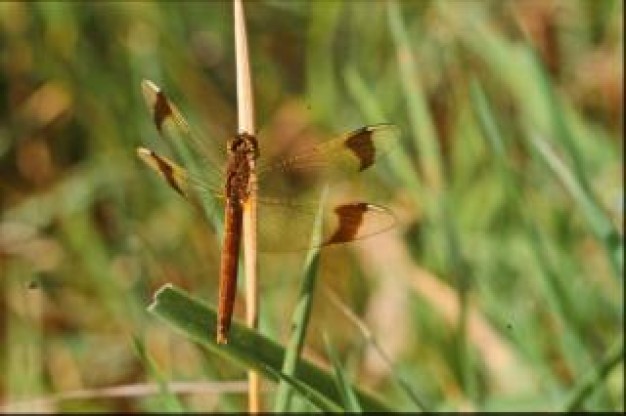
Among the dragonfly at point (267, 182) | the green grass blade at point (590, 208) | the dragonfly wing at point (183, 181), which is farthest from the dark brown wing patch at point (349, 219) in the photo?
the green grass blade at point (590, 208)

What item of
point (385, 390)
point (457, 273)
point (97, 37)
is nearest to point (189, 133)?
point (457, 273)

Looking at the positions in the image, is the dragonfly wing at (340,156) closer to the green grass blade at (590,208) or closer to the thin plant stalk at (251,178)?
the thin plant stalk at (251,178)

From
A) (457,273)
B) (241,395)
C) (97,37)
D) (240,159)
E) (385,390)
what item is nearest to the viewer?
(240,159)

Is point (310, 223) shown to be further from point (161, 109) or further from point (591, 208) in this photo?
point (591, 208)

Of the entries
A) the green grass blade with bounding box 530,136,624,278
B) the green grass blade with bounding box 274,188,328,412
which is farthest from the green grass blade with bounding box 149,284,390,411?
the green grass blade with bounding box 530,136,624,278

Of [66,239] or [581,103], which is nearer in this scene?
[66,239]

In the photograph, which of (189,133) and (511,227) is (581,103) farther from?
(189,133)

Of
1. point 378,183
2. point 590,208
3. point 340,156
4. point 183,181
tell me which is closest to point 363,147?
point 340,156
